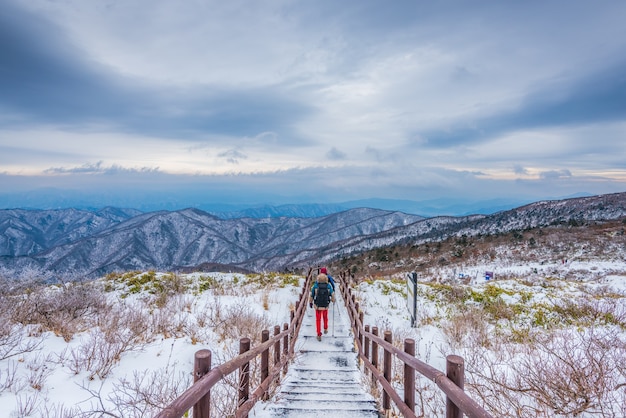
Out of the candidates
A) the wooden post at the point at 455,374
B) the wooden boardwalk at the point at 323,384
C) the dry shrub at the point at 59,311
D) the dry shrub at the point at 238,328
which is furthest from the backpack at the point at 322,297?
the wooden post at the point at 455,374

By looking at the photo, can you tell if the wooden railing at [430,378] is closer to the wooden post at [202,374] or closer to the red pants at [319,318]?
the wooden post at [202,374]

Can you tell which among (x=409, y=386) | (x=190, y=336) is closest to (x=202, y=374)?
(x=409, y=386)

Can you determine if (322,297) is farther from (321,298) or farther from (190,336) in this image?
(190,336)

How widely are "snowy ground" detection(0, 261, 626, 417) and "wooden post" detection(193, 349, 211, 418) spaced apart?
0.67 m

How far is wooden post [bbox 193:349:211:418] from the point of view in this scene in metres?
2.90

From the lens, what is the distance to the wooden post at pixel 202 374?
9.53 feet

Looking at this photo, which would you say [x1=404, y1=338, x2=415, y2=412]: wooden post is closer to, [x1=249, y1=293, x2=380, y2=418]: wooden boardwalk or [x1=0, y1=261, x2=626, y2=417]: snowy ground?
[x1=0, y1=261, x2=626, y2=417]: snowy ground

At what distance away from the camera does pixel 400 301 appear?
14047 millimetres

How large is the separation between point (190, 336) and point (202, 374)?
546 cm

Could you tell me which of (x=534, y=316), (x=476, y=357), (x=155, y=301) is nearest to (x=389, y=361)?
(x=476, y=357)

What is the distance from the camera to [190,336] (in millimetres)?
7879

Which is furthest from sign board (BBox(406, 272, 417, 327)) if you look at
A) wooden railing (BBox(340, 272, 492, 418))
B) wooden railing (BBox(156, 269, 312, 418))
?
wooden railing (BBox(156, 269, 312, 418))

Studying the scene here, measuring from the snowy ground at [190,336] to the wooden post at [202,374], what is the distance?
2.20 feet

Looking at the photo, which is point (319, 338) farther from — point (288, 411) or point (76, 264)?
point (76, 264)
